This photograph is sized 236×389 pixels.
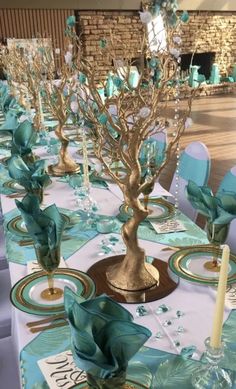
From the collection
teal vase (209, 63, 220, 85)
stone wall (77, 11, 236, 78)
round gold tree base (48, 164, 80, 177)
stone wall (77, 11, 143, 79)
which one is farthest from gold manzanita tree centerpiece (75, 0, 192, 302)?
teal vase (209, 63, 220, 85)

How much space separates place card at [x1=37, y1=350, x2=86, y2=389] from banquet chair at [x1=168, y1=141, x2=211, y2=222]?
1286 millimetres

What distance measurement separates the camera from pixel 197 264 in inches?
51.5

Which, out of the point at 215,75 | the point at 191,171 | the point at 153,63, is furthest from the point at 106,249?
the point at 215,75

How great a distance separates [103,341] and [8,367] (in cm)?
72

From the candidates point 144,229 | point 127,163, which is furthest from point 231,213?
point 144,229

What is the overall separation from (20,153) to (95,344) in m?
1.44

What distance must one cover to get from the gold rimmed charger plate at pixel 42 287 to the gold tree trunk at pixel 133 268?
93 mm

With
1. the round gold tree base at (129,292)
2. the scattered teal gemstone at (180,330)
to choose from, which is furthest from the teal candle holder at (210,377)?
the round gold tree base at (129,292)

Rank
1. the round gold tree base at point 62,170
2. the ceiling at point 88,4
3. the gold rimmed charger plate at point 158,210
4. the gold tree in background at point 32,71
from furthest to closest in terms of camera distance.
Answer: the ceiling at point 88,4, the gold tree in background at point 32,71, the round gold tree base at point 62,170, the gold rimmed charger plate at point 158,210

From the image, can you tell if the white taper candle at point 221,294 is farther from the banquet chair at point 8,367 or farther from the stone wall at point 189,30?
the stone wall at point 189,30

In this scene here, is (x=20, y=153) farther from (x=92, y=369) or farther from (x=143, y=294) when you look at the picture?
(x=92, y=369)

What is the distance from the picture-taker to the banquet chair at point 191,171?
2.17 metres

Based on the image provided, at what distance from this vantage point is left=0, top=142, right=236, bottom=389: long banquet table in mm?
912

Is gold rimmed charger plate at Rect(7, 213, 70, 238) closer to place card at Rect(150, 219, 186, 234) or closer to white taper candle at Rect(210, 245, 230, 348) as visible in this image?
place card at Rect(150, 219, 186, 234)
